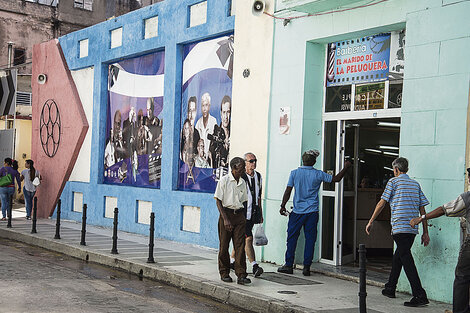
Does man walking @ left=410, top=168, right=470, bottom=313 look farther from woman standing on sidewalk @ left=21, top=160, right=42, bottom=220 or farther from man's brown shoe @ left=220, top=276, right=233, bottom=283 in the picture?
woman standing on sidewalk @ left=21, top=160, right=42, bottom=220

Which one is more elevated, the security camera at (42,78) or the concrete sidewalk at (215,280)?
the security camera at (42,78)

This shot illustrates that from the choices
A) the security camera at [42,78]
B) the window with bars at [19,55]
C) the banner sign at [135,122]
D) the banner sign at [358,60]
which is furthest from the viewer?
the window with bars at [19,55]

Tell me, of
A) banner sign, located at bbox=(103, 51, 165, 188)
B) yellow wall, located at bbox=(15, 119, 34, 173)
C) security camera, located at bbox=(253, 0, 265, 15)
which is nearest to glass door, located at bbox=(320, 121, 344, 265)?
security camera, located at bbox=(253, 0, 265, 15)

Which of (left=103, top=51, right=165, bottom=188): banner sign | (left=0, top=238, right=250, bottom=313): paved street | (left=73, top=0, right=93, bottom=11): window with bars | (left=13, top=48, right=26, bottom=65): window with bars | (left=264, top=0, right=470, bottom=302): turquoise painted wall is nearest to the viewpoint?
(left=0, top=238, right=250, bottom=313): paved street

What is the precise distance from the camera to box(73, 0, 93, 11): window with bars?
37.0 m

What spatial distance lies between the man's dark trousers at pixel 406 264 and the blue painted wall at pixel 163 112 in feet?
17.5

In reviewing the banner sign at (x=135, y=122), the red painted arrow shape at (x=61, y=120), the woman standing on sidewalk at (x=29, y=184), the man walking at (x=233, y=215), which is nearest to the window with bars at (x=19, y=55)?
the red painted arrow shape at (x=61, y=120)

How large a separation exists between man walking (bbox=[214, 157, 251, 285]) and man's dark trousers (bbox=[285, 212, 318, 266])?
1287 mm

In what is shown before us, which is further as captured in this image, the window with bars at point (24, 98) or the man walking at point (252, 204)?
the window with bars at point (24, 98)

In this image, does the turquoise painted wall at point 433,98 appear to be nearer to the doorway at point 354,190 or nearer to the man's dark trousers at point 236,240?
the doorway at point 354,190

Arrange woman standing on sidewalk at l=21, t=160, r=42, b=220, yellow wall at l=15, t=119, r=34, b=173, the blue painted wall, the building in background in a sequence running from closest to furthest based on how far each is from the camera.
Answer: the building in background
the blue painted wall
woman standing on sidewalk at l=21, t=160, r=42, b=220
yellow wall at l=15, t=119, r=34, b=173

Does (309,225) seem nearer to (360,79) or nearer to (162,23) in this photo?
(360,79)

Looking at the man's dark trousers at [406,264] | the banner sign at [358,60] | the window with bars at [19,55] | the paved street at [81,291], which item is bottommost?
the paved street at [81,291]

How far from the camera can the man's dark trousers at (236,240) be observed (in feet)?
31.4
